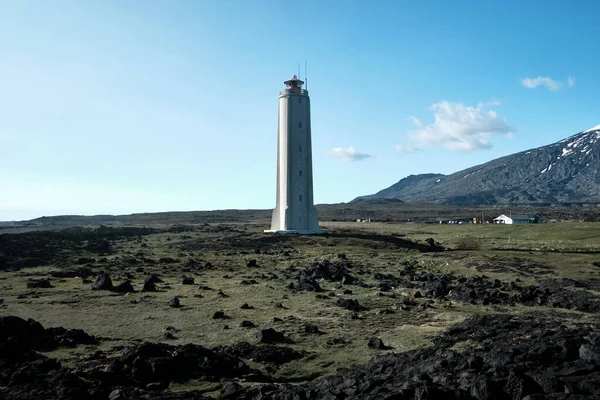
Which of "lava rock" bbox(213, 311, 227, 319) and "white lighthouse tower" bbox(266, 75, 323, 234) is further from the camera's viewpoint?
"white lighthouse tower" bbox(266, 75, 323, 234)

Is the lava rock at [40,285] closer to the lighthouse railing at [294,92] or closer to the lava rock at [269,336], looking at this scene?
the lava rock at [269,336]

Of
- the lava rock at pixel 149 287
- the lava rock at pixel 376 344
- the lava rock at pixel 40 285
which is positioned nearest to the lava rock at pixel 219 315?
the lava rock at pixel 376 344

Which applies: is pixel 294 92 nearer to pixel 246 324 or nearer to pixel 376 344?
pixel 246 324

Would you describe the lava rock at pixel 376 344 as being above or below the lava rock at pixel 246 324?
below

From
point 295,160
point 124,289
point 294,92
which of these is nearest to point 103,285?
point 124,289

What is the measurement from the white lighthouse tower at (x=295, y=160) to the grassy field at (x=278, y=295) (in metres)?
5.18

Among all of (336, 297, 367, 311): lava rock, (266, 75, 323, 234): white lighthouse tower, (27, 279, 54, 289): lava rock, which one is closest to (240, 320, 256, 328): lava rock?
(336, 297, 367, 311): lava rock

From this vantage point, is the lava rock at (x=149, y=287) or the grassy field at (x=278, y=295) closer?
the grassy field at (x=278, y=295)

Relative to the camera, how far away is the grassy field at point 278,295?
2003cm

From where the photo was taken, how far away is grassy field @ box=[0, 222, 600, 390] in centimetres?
2003

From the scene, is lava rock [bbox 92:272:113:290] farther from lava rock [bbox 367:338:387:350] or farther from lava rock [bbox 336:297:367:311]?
lava rock [bbox 367:338:387:350]

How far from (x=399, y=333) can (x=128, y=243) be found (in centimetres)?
4757

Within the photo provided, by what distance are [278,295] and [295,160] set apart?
113ft

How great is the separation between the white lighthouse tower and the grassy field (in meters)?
5.18
